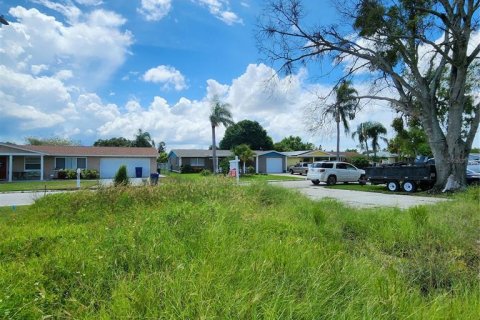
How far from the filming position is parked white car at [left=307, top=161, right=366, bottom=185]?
1067 inches

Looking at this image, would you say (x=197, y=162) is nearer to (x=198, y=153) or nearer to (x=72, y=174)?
(x=198, y=153)

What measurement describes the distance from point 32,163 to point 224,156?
26.3m

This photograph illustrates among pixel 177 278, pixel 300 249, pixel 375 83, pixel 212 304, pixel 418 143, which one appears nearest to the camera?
pixel 212 304

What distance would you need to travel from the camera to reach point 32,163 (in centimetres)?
3509

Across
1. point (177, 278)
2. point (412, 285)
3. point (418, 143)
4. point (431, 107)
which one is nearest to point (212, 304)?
point (177, 278)

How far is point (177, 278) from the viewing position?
9.85 ft

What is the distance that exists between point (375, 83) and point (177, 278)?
2214 centimetres

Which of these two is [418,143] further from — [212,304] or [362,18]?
[212,304]

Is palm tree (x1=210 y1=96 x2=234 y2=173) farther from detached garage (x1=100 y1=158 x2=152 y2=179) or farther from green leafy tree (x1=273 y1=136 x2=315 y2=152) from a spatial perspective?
green leafy tree (x1=273 y1=136 x2=315 y2=152)

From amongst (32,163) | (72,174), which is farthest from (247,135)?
(32,163)

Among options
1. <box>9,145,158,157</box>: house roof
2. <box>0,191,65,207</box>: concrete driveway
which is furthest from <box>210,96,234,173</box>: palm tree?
<box>0,191,65,207</box>: concrete driveway

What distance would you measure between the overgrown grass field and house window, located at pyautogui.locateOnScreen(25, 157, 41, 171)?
109ft

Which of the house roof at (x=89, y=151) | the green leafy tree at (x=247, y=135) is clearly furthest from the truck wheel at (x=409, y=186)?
the green leafy tree at (x=247, y=135)

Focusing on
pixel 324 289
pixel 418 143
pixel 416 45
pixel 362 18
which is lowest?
pixel 324 289
